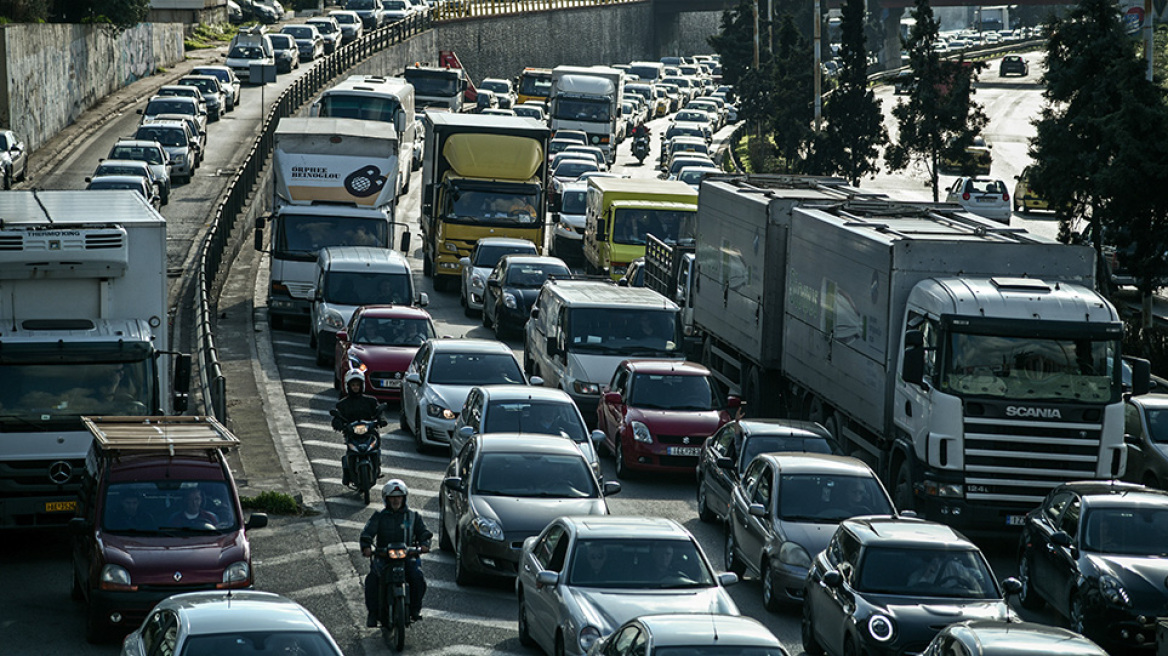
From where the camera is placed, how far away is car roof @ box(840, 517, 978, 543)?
595 inches

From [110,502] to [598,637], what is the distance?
4963mm

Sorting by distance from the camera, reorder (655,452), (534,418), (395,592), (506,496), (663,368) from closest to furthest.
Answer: (395,592) → (506,496) → (534,418) → (655,452) → (663,368)

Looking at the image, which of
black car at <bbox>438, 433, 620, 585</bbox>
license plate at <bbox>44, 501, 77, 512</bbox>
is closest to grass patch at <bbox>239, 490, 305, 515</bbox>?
black car at <bbox>438, 433, 620, 585</bbox>

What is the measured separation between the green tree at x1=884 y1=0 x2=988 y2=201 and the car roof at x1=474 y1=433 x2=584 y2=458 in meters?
32.2

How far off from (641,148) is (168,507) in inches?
2259

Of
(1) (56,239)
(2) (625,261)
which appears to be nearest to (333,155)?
(2) (625,261)

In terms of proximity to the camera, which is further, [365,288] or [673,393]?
[365,288]

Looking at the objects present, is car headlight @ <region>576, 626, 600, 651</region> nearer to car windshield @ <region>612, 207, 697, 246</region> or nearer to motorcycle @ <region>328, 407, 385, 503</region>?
motorcycle @ <region>328, 407, 385, 503</region>

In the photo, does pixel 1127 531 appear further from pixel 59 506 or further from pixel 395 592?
→ pixel 59 506

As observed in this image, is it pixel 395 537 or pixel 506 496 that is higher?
pixel 395 537

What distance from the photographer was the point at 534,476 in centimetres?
1812

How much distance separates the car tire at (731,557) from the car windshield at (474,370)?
689 centimetres

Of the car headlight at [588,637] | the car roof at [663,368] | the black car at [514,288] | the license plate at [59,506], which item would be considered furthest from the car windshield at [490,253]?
the car headlight at [588,637]

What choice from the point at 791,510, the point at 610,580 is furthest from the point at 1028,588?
the point at 610,580
